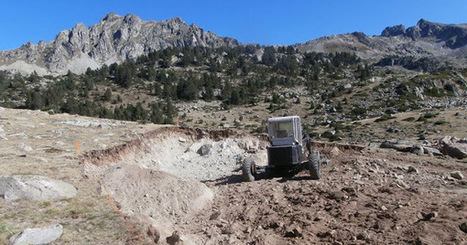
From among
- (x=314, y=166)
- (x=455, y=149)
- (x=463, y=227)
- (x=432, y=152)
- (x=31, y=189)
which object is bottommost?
(x=463, y=227)

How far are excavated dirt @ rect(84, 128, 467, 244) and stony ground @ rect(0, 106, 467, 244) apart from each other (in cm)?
3

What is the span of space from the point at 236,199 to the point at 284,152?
3.26m

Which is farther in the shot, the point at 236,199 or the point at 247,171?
the point at 247,171

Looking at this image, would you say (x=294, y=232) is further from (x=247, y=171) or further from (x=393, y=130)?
(x=393, y=130)

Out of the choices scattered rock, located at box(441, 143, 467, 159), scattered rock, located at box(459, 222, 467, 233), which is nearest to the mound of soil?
scattered rock, located at box(459, 222, 467, 233)

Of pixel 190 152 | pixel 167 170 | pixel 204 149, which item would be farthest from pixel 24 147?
pixel 204 149

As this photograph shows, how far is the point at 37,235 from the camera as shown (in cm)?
616

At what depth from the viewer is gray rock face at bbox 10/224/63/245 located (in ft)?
19.7

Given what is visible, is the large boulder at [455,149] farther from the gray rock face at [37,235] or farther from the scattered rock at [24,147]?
the scattered rock at [24,147]

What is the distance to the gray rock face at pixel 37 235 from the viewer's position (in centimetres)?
600

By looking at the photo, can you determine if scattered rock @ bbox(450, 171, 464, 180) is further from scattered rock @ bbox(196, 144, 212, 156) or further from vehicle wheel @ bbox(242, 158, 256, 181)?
scattered rock @ bbox(196, 144, 212, 156)

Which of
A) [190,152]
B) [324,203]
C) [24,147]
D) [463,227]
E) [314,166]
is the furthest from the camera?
[190,152]

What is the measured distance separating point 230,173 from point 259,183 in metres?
4.64

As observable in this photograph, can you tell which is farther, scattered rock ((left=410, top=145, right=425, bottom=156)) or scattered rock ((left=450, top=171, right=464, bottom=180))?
scattered rock ((left=410, top=145, right=425, bottom=156))
